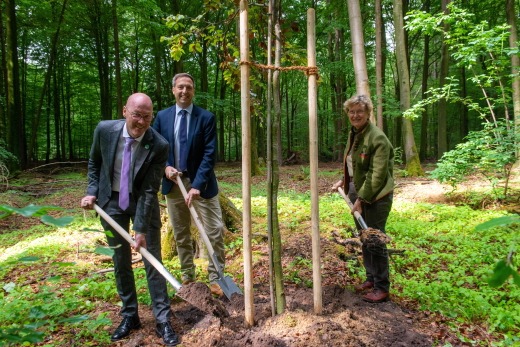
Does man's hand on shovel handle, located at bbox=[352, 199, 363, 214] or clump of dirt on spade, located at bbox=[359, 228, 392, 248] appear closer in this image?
clump of dirt on spade, located at bbox=[359, 228, 392, 248]

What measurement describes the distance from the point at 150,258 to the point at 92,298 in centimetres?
134

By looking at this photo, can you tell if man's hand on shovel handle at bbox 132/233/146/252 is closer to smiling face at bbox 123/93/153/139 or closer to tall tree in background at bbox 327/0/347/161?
smiling face at bbox 123/93/153/139

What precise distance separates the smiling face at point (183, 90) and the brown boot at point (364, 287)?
2790 mm

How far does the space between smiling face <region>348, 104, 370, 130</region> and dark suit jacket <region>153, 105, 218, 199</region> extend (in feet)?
4.91

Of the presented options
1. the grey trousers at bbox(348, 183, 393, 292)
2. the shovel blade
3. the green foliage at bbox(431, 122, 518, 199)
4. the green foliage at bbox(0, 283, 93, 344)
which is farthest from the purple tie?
the green foliage at bbox(431, 122, 518, 199)

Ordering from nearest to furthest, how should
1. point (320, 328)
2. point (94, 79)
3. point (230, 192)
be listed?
point (320, 328) → point (230, 192) → point (94, 79)

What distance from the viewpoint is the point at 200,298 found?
2.82 meters

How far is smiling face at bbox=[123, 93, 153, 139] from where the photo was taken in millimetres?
2818

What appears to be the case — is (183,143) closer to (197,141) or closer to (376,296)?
(197,141)

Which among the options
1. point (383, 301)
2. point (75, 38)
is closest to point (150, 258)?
point (383, 301)

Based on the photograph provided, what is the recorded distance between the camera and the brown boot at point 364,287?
3.68 meters

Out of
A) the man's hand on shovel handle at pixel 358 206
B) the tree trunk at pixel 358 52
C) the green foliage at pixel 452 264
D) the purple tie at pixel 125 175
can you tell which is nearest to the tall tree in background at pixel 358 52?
the tree trunk at pixel 358 52

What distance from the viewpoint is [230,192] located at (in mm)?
Result: 10195

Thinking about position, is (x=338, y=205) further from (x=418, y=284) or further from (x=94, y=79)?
(x=94, y=79)
